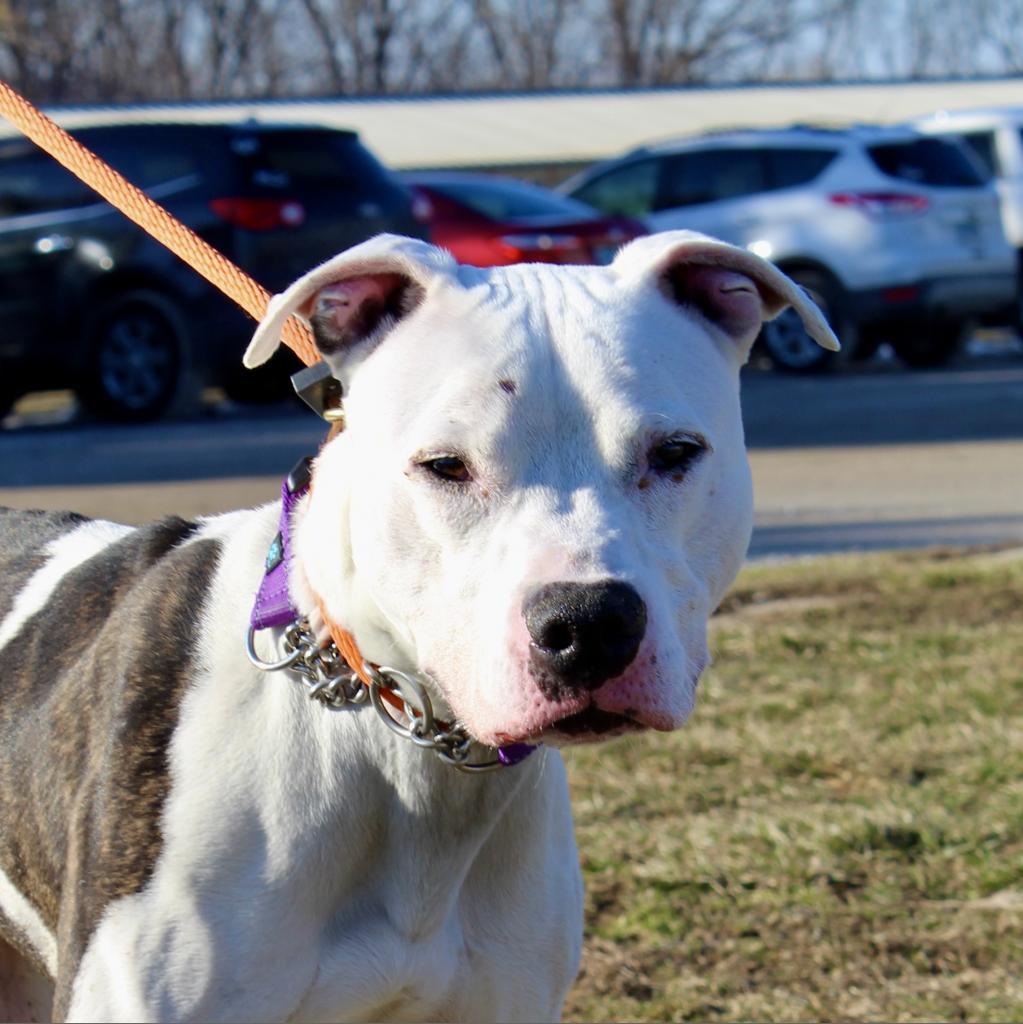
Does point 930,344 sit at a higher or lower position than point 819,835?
lower

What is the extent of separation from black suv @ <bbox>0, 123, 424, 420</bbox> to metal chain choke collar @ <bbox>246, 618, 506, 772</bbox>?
10331mm

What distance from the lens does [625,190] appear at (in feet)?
58.0

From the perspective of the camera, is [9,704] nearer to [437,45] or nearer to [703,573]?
[703,573]

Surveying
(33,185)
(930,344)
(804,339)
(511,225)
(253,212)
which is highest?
(33,185)

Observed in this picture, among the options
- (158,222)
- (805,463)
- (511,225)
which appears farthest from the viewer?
(511,225)

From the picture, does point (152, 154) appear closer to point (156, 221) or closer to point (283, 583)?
point (156, 221)

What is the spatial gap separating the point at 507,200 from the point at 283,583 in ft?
43.5

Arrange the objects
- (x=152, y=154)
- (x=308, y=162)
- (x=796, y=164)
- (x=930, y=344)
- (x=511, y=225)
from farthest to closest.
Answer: (x=930, y=344) < (x=796, y=164) < (x=511, y=225) < (x=308, y=162) < (x=152, y=154)

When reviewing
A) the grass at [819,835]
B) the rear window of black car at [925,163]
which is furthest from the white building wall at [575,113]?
the grass at [819,835]

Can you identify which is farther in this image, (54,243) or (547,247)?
(547,247)

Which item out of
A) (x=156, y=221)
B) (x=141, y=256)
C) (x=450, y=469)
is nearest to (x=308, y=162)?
(x=141, y=256)

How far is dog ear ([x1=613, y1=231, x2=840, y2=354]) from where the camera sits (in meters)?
2.93

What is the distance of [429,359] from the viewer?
2750mm

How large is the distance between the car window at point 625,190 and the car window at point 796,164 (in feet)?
4.07
